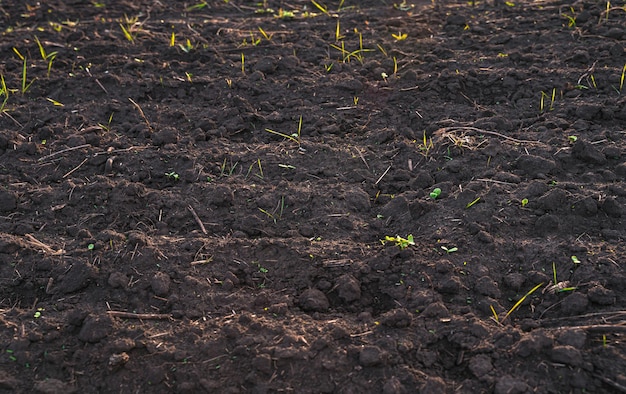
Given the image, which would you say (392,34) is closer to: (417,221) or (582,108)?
(582,108)

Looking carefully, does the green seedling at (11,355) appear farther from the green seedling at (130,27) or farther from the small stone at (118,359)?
the green seedling at (130,27)

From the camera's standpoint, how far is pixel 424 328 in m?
2.57

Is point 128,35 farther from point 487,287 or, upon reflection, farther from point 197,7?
point 487,287

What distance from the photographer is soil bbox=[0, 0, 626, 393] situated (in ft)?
8.14

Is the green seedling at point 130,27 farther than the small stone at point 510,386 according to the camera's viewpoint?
Yes

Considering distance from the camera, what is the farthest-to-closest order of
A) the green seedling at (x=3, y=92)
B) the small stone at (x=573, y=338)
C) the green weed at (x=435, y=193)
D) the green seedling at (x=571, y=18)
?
1. the green seedling at (x=571, y=18)
2. the green seedling at (x=3, y=92)
3. the green weed at (x=435, y=193)
4. the small stone at (x=573, y=338)

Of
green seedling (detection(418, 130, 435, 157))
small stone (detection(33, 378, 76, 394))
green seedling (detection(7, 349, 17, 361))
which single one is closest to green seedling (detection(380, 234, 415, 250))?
green seedling (detection(418, 130, 435, 157))

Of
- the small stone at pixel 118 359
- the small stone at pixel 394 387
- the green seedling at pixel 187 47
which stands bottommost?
the small stone at pixel 118 359

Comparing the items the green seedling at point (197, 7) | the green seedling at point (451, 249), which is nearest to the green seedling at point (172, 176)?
the green seedling at point (451, 249)

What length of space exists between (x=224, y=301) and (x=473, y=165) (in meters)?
1.34

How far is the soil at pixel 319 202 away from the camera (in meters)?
2.48

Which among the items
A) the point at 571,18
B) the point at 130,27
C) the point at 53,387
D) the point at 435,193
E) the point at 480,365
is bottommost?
the point at 53,387

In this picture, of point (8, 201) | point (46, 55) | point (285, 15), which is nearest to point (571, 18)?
point (285, 15)

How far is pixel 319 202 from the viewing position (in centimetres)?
318
